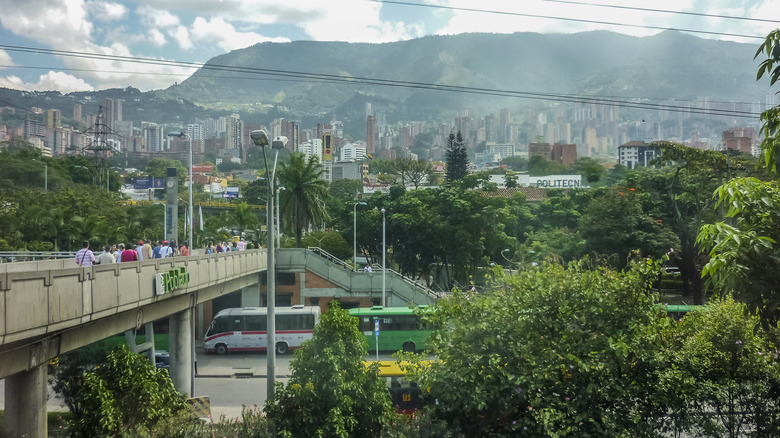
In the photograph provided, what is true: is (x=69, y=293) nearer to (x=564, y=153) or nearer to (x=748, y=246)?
(x=748, y=246)

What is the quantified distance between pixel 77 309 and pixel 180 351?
1014cm

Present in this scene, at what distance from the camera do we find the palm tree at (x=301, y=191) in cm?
4009

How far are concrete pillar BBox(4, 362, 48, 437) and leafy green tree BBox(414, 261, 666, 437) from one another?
7319 millimetres

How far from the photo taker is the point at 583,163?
128500 millimetres

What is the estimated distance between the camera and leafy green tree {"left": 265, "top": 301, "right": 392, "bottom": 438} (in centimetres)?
1066

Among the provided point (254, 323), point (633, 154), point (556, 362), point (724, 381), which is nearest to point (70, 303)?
point (556, 362)

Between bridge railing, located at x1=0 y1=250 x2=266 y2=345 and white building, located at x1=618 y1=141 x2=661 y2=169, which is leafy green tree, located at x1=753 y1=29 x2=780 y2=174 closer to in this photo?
bridge railing, located at x1=0 y1=250 x2=266 y2=345

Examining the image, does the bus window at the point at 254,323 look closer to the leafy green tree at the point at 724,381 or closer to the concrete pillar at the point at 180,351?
the concrete pillar at the point at 180,351

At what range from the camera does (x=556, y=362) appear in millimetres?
10336

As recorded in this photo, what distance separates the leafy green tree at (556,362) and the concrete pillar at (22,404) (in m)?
7.32

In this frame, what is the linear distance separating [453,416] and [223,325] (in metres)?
22.9

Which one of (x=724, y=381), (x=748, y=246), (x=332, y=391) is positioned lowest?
(x=332, y=391)

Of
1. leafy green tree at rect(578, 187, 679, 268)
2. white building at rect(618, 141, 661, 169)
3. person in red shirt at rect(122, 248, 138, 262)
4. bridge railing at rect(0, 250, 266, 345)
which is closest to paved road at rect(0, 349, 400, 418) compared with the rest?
bridge railing at rect(0, 250, 266, 345)

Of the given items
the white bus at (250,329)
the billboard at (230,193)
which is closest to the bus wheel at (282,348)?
the white bus at (250,329)
